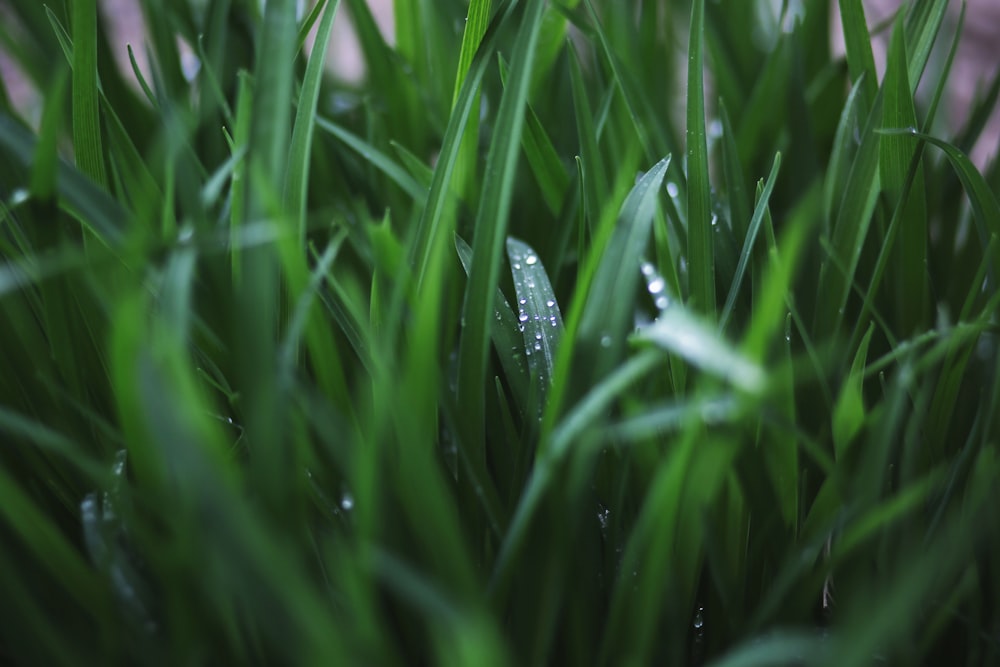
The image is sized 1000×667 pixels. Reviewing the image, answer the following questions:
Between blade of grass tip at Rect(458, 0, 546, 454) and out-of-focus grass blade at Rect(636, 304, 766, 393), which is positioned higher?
blade of grass tip at Rect(458, 0, 546, 454)

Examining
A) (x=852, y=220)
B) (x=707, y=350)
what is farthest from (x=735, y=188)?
(x=707, y=350)

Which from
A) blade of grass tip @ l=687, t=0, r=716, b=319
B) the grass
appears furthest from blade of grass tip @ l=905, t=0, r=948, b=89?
blade of grass tip @ l=687, t=0, r=716, b=319

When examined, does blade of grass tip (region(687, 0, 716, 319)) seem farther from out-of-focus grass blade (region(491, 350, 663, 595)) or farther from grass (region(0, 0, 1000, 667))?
out-of-focus grass blade (region(491, 350, 663, 595))

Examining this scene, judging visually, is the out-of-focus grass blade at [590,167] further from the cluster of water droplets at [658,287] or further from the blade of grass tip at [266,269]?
the blade of grass tip at [266,269]

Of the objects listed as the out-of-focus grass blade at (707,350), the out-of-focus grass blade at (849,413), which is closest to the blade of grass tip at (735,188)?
the out-of-focus grass blade at (849,413)

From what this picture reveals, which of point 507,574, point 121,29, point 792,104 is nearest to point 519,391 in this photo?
point 507,574

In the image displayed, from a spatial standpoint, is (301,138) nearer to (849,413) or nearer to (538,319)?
(538,319)

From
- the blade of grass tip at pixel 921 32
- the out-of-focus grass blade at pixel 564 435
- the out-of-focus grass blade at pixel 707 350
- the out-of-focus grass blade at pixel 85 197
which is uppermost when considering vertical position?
the out-of-focus grass blade at pixel 85 197
